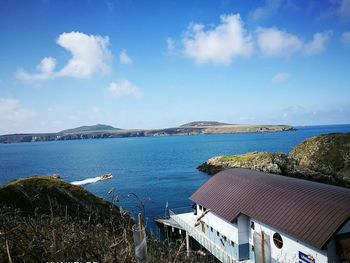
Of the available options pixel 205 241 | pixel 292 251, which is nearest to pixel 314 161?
pixel 205 241

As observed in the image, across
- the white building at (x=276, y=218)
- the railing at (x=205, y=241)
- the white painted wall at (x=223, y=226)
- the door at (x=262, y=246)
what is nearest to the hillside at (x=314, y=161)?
the white building at (x=276, y=218)

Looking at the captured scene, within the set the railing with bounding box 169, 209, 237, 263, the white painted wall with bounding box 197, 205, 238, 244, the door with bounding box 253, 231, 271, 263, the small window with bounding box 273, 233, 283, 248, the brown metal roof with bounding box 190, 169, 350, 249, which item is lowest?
the railing with bounding box 169, 209, 237, 263

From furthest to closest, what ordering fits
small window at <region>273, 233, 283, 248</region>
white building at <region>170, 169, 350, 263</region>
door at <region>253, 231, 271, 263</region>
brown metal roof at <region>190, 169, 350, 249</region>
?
small window at <region>273, 233, 283, 248</region>, brown metal roof at <region>190, 169, 350, 249</region>, white building at <region>170, 169, 350, 263</region>, door at <region>253, 231, 271, 263</region>

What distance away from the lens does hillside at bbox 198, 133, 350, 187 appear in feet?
216

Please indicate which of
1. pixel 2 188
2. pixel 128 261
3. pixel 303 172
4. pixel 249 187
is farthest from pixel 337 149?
pixel 128 261

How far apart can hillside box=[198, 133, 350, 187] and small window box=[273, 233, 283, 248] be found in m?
47.7

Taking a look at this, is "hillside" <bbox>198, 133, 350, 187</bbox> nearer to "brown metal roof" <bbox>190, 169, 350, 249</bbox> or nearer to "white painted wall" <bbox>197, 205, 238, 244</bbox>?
"brown metal roof" <bbox>190, 169, 350, 249</bbox>

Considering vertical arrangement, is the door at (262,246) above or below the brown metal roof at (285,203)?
above

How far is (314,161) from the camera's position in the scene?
72.6 metres

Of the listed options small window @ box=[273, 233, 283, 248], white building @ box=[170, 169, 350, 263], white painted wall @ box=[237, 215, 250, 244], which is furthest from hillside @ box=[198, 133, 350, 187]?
small window @ box=[273, 233, 283, 248]

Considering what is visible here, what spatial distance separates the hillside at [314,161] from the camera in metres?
65.7

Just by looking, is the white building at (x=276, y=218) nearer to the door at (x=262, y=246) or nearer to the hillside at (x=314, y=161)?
the door at (x=262, y=246)

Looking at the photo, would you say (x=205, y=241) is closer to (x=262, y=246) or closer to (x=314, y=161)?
(x=262, y=246)

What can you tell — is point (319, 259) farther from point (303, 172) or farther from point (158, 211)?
point (303, 172)
